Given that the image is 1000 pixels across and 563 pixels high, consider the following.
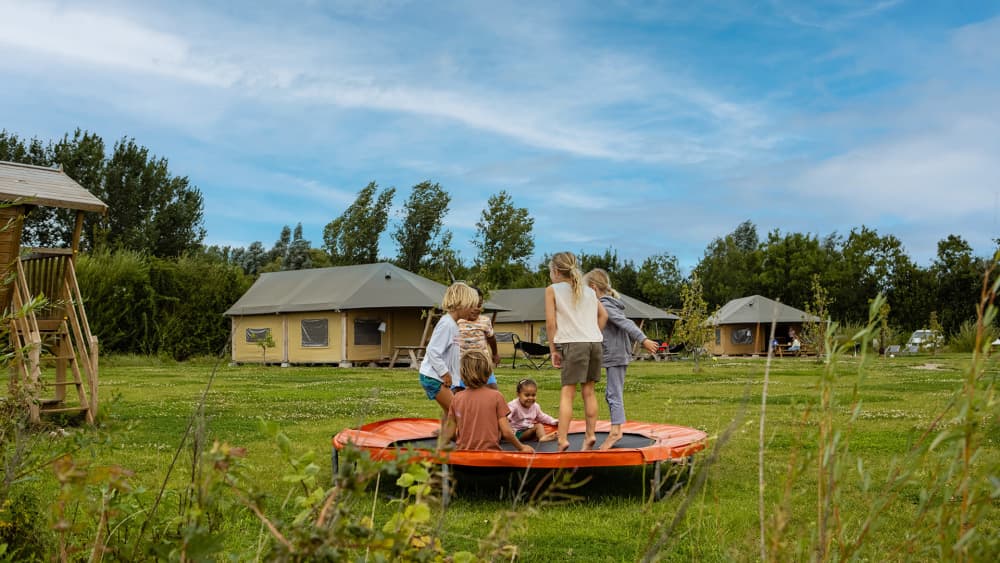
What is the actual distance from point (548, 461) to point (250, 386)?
13026 millimetres

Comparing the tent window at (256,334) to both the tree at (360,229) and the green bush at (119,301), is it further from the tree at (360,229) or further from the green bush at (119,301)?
the tree at (360,229)

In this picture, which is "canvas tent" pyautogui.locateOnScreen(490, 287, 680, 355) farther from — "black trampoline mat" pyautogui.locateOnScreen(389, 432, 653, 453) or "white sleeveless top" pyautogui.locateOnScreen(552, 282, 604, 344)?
"white sleeveless top" pyautogui.locateOnScreen(552, 282, 604, 344)

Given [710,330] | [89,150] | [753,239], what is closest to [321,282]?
[710,330]

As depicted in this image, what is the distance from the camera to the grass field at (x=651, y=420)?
94.7 inches

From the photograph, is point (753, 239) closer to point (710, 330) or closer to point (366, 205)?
point (366, 205)

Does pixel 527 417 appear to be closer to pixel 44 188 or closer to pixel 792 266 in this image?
pixel 44 188

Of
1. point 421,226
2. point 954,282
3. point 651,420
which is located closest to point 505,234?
point 421,226

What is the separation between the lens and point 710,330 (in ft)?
88.2

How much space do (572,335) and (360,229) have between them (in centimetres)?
5022

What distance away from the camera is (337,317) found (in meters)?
30.4

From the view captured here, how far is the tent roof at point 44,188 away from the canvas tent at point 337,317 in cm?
1974

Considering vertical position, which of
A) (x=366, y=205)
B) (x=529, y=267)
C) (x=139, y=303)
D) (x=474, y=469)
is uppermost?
(x=366, y=205)

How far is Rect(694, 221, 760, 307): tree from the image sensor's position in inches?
2240

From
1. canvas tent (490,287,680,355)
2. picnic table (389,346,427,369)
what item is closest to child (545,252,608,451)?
picnic table (389,346,427,369)
